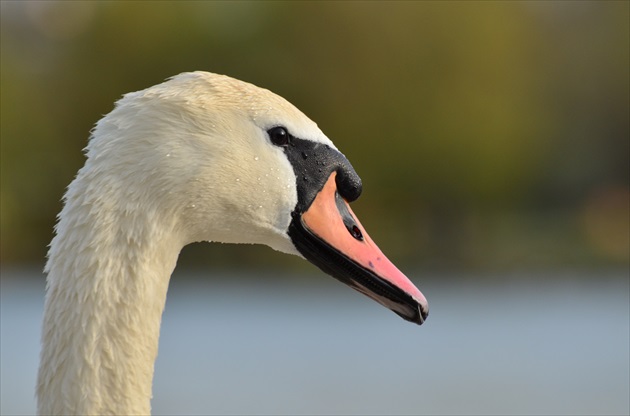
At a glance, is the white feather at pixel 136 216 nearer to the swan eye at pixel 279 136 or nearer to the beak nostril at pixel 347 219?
the swan eye at pixel 279 136

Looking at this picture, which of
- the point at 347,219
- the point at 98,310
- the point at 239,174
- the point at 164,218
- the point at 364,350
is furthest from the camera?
the point at 364,350

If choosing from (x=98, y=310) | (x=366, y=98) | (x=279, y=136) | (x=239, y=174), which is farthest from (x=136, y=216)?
(x=366, y=98)

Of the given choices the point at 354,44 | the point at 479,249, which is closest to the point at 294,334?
the point at 479,249

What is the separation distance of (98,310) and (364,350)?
1553 centimetres

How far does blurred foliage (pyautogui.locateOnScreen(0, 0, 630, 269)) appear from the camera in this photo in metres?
33.9

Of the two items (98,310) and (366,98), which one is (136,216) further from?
(366,98)

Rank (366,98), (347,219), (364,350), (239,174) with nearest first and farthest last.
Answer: (239,174) < (347,219) < (364,350) < (366,98)

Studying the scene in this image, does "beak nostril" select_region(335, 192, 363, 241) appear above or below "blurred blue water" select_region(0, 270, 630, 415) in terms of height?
below

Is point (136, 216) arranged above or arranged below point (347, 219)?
below

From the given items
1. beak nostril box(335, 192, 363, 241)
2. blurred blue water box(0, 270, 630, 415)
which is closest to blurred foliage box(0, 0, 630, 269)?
blurred blue water box(0, 270, 630, 415)

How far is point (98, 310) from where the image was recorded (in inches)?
119

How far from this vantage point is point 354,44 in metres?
36.5

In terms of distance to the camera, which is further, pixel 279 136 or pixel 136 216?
pixel 279 136

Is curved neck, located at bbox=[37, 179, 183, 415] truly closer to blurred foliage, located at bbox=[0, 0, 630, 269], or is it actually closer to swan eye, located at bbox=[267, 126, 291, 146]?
swan eye, located at bbox=[267, 126, 291, 146]
